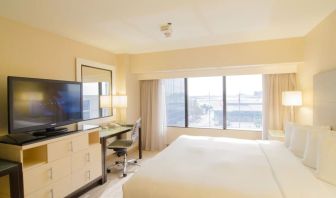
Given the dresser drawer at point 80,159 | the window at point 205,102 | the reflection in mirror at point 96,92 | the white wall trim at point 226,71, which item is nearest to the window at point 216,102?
the window at point 205,102

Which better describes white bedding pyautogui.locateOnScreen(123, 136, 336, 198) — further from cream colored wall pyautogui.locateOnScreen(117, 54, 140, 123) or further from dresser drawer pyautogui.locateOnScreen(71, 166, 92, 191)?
cream colored wall pyautogui.locateOnScreen(117, 54, 140, 123)

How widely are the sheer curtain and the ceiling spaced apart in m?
1.49

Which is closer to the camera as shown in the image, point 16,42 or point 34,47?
point 16,42

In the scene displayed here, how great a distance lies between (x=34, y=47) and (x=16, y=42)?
0.77 ft

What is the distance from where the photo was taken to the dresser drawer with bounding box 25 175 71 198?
2.07 metres

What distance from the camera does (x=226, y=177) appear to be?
1647 millimetres

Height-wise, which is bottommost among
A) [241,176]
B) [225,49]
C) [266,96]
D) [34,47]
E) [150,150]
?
[150,150]

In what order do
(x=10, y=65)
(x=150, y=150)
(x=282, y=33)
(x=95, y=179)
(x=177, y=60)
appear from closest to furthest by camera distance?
(x=10, y=65)
(x=95, y=179)
(x=282, y=33)
(x=177, y=60)
(x=150, y=150)

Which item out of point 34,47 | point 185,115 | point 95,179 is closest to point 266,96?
point 185,115

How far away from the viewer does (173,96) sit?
4.89 m

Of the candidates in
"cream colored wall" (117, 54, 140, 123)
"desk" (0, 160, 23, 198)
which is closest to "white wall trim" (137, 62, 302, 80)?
"cream colored wall" (117, 54, 140, 123)

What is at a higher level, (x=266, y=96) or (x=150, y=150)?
(x=266, y=96)

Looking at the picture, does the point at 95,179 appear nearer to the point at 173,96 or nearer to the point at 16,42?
the point at 16,42

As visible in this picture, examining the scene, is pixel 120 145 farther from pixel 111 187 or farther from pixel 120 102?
pixel 120 102
